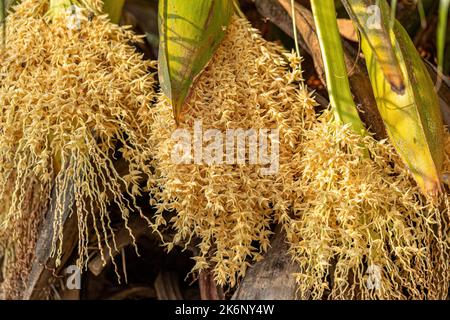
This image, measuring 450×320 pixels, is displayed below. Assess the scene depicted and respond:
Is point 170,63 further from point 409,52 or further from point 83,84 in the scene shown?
point 409,52

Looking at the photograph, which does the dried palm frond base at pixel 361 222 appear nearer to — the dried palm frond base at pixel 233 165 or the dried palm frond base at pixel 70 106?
the dried palm frond base at pixel 233 165

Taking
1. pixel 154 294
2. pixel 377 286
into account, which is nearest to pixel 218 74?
pixel 377 286

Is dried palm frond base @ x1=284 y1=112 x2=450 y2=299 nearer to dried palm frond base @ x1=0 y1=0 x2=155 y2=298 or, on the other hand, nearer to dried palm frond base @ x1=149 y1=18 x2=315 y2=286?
dried palm frond base @ x1=149 y1=18 x2=315 y2=286

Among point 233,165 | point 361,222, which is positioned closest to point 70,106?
point 233,165

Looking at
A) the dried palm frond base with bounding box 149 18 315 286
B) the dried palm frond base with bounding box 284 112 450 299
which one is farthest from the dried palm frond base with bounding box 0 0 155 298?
the dried palm frond base with bounding box 284 112 450 299

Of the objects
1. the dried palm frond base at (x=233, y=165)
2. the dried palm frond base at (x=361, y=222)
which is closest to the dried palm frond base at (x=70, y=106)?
the dried palm frond base at (x=233, y=165)

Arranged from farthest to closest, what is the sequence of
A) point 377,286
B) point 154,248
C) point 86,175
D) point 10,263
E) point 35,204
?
point 154,248 → point 10,263 → point 35,204 → point 86,175 → point 377,286

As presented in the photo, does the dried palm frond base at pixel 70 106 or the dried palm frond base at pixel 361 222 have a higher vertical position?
the dried palm frond base at pixel 70 106
